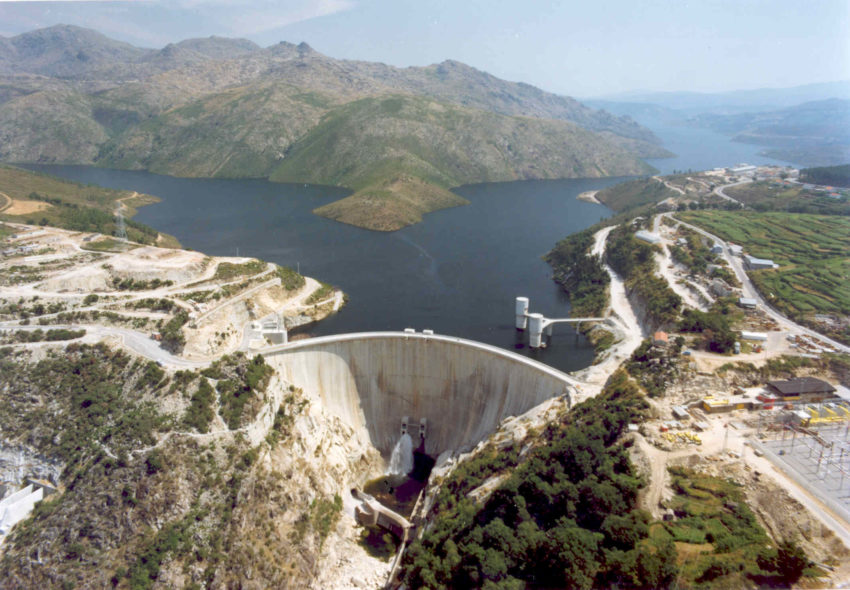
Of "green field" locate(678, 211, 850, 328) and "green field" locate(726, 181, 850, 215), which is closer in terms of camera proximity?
"green field" locate(678, 211, 850, 328)

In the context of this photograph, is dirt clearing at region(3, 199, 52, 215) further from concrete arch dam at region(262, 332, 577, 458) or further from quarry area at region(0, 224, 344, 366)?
concrete arch dam at region(262, 332, 577, 458)

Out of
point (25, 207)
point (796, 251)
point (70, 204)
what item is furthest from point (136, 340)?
point (796, 251)

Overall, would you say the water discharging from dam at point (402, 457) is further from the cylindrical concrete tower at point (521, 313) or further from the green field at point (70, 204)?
the green field at point (70, 204)

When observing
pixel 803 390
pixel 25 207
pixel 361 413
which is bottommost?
pixel 361 413

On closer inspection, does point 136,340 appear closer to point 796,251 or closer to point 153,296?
point 153,296

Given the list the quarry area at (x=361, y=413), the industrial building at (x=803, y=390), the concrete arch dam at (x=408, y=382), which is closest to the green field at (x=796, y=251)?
the quarry area at (x=361, y=413)

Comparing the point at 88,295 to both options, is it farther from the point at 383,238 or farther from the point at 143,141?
the point at 143,141

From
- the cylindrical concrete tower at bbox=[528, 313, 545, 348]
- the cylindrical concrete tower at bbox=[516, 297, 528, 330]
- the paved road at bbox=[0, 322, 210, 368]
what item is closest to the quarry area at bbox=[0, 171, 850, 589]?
the paved road at bbox=[0, 322, 210, 368]
